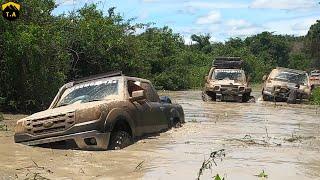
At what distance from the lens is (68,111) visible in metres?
8.98

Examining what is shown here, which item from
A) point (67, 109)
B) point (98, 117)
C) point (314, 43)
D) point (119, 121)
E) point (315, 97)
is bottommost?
point (315, 97)

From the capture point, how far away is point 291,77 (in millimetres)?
25047

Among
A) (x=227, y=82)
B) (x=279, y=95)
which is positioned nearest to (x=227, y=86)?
(x=227, y=82)

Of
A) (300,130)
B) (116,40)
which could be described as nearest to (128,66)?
(116,40)

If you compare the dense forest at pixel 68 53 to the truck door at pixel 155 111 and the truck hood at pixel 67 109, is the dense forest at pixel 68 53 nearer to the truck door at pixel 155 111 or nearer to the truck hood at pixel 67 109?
the truck door at pixel 155 111

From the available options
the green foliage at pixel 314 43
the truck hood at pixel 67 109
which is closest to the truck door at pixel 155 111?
the truck hood at pixel 67 109

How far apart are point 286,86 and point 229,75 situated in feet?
8.57

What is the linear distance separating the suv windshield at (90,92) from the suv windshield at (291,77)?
15793mm

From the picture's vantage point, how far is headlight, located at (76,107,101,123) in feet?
28.9

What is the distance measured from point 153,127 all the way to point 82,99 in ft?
6.03

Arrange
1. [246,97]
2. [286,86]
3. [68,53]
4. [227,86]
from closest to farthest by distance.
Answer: [68,53], [227,86], [286,86], [246,97]

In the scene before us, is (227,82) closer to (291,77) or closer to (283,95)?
(283,95)

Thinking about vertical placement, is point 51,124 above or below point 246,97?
above

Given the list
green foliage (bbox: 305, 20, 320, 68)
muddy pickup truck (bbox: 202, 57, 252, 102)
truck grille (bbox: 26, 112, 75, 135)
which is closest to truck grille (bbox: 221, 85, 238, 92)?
muddy pickup truck (bbox: 202, 57, 252, 102)
